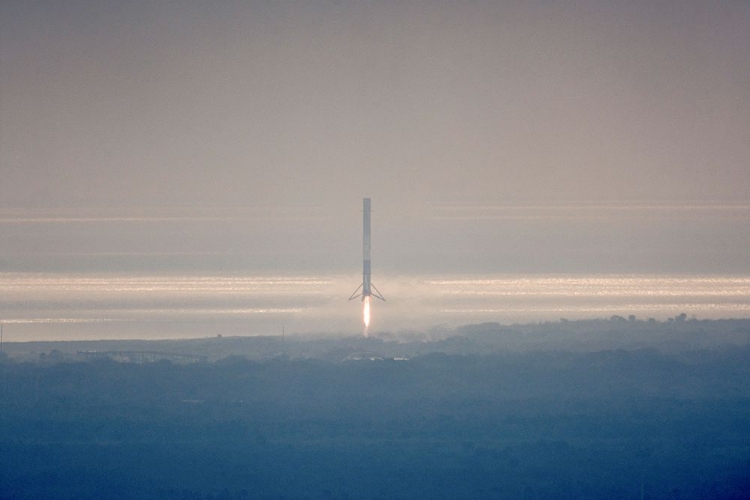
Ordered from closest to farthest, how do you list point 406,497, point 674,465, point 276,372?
point 406,497
point 674,465
point 276,372

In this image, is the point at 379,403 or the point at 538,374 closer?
the point at 379,403

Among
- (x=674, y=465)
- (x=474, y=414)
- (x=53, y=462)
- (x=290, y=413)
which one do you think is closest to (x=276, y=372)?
(x=290, y=413)

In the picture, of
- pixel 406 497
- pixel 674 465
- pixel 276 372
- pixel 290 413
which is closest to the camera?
pixel 406 497

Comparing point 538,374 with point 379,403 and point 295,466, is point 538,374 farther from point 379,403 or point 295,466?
point 295,466

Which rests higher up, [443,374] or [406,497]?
[443,374]
